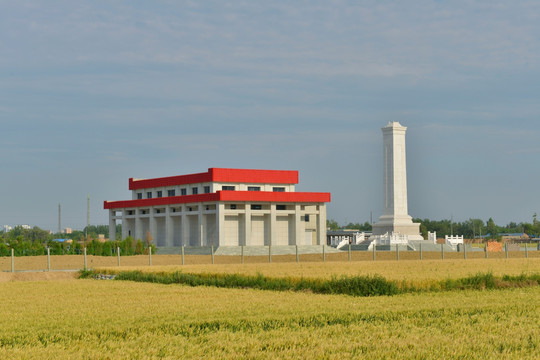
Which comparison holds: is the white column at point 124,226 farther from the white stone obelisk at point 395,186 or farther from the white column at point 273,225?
the white stone obelisk at point 395,186

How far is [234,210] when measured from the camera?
8288cm

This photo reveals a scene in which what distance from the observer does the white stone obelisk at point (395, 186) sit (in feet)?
284

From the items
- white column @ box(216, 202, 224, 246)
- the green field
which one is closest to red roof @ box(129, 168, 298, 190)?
white column @ box(216, 202, 224, 246)

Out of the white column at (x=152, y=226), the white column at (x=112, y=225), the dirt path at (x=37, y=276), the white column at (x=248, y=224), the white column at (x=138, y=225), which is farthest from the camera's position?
the white column at (x=112, y=225)

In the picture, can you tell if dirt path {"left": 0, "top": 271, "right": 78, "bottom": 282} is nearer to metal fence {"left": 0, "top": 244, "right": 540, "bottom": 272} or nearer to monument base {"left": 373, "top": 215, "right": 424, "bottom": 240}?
metal fence {"left": 0, "top": 244, "right": 540, "bottom": 272}

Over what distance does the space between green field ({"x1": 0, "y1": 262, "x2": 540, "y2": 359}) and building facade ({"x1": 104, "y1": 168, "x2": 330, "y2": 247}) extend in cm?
5729

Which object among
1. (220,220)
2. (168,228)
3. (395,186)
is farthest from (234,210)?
(395,186)

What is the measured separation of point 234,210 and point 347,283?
5633cm

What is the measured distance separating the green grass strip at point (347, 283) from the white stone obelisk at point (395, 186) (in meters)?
54.2

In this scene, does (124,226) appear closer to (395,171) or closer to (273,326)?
(395,171)

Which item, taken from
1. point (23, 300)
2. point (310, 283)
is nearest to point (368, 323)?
point (310, 283)

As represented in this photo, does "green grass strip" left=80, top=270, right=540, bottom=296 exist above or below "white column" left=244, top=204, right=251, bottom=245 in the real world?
below

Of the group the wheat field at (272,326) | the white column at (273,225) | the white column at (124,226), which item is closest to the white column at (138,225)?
the white column at (124,226)

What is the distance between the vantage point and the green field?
44.8 ft
